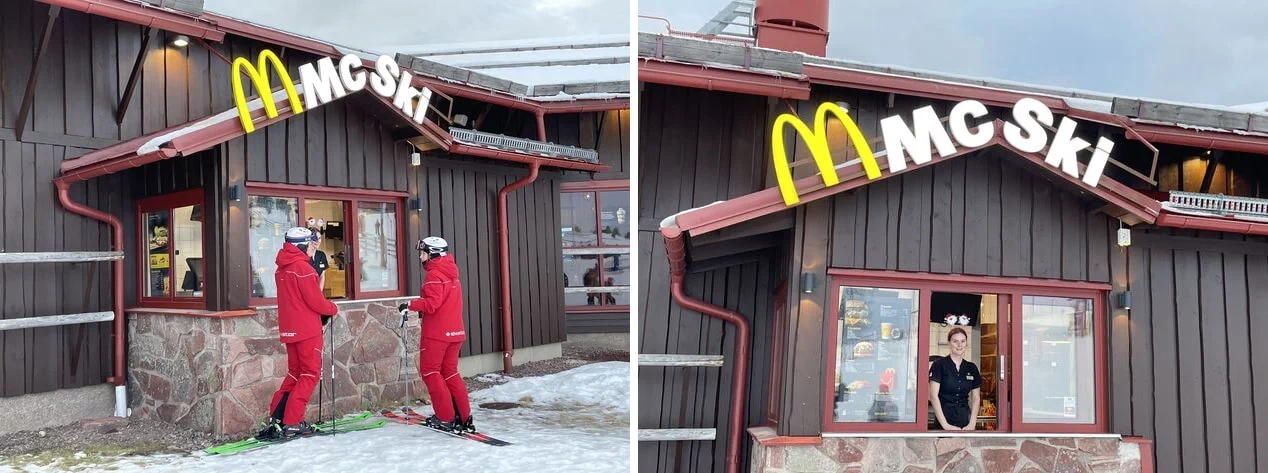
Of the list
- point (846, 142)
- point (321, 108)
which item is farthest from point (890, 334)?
point (321, 108)

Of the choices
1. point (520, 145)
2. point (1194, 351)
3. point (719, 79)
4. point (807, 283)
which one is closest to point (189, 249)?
point (520, 145)

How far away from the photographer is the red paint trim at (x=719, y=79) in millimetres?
7484

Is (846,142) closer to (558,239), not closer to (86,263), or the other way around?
(558,239)

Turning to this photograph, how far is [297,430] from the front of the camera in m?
8.88

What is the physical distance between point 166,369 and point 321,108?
9.77 ft

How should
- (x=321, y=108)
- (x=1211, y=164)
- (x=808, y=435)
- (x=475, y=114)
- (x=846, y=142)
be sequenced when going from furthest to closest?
(x=475, y=114)
(x=321, y=108)
(x=1211, y=164)
(x=846, y=142)
(x=808, y=435)

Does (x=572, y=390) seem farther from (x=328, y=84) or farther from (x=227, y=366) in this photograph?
(x=328, y=84)

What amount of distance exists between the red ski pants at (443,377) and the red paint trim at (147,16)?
12.0 ft

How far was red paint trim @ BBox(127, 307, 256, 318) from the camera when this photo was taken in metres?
8.88

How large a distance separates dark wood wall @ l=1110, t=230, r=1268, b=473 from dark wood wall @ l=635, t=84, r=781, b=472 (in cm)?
311

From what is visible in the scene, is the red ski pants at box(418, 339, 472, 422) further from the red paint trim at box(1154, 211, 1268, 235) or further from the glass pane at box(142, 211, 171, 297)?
the red paint trim at box(1154, 211, 1268, 235)

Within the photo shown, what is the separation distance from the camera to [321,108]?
990cm

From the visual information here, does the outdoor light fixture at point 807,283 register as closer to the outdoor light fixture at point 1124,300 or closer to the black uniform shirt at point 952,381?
the black uniform shirt at point 952,381

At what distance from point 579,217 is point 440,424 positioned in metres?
5.95
